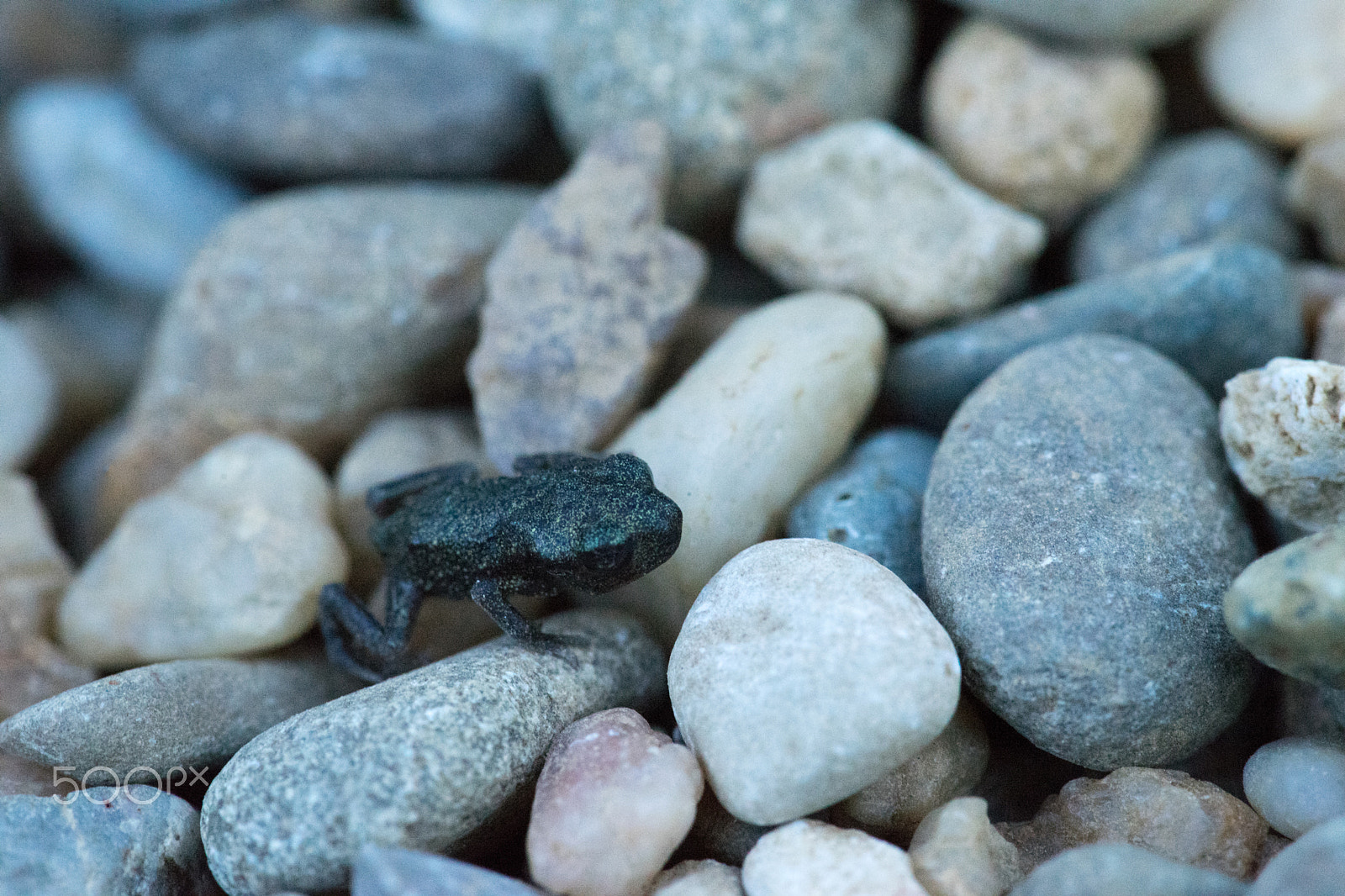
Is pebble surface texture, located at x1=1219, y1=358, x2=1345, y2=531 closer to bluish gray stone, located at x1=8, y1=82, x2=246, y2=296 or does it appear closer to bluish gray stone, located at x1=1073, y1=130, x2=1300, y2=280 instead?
bluish gray stone, located at x1=1073, y1=130, x2=1300, y2=280

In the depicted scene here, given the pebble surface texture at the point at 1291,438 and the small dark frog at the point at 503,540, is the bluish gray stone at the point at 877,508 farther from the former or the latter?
the pebble surface texture at the point at 1291,438

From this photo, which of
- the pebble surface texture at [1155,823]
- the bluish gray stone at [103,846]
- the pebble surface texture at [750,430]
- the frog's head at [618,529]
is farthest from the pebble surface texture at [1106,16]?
the bluish gray stone at [103,846]

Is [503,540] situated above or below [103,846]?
above

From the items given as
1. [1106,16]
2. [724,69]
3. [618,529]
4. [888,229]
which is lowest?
[618,529]

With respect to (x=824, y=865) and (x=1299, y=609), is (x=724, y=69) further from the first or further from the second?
(x=824, y=865)

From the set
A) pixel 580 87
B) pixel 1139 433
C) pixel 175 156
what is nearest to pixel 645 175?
pixel 580 87

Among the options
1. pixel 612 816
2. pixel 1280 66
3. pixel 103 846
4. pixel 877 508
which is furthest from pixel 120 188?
pixel 1280 66

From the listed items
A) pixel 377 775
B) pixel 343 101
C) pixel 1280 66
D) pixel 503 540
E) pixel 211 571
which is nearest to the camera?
pixel 377 775

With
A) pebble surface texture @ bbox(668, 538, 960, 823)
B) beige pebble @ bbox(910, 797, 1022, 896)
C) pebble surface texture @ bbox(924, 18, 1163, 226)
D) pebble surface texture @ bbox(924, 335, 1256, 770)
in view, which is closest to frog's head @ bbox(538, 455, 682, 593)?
pebble surface texture @ bbox(668, 538, 960, 823)

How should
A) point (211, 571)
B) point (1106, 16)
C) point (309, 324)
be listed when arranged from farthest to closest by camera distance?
point (309, 324) < point (1106, 16) < point (211, 571)
